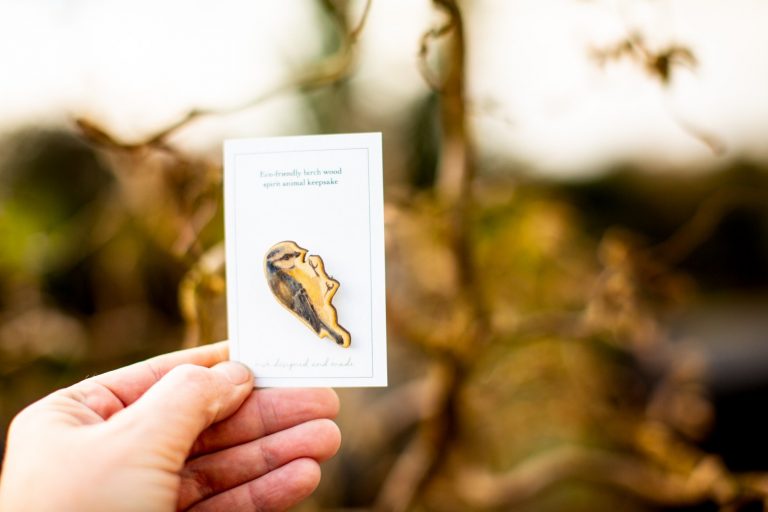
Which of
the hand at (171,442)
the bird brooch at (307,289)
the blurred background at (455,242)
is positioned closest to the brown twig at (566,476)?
the blurred background at (455,242)

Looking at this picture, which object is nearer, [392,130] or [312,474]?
[312,474]

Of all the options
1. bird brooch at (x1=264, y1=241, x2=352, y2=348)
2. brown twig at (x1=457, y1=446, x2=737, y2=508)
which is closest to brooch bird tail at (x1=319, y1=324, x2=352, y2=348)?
bird brooch at (x1=264, y1=241, x2=352, y2=348)

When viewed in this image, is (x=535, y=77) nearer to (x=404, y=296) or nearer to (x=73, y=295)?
Answer: (x=404, y=296)

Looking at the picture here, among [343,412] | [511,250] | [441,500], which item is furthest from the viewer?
[343,412]

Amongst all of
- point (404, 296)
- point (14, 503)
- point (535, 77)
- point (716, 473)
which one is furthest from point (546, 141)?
point (14, 503)

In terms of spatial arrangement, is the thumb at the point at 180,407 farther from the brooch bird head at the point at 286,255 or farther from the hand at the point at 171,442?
the brooch bird head at the point at 286,255

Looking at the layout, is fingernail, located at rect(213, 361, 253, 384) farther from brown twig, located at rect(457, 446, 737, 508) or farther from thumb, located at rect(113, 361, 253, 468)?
brown twig, located at rect(457, 446, 737, 508)

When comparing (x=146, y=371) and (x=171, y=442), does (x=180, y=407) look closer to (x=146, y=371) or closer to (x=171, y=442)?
(x=171, y=442)
